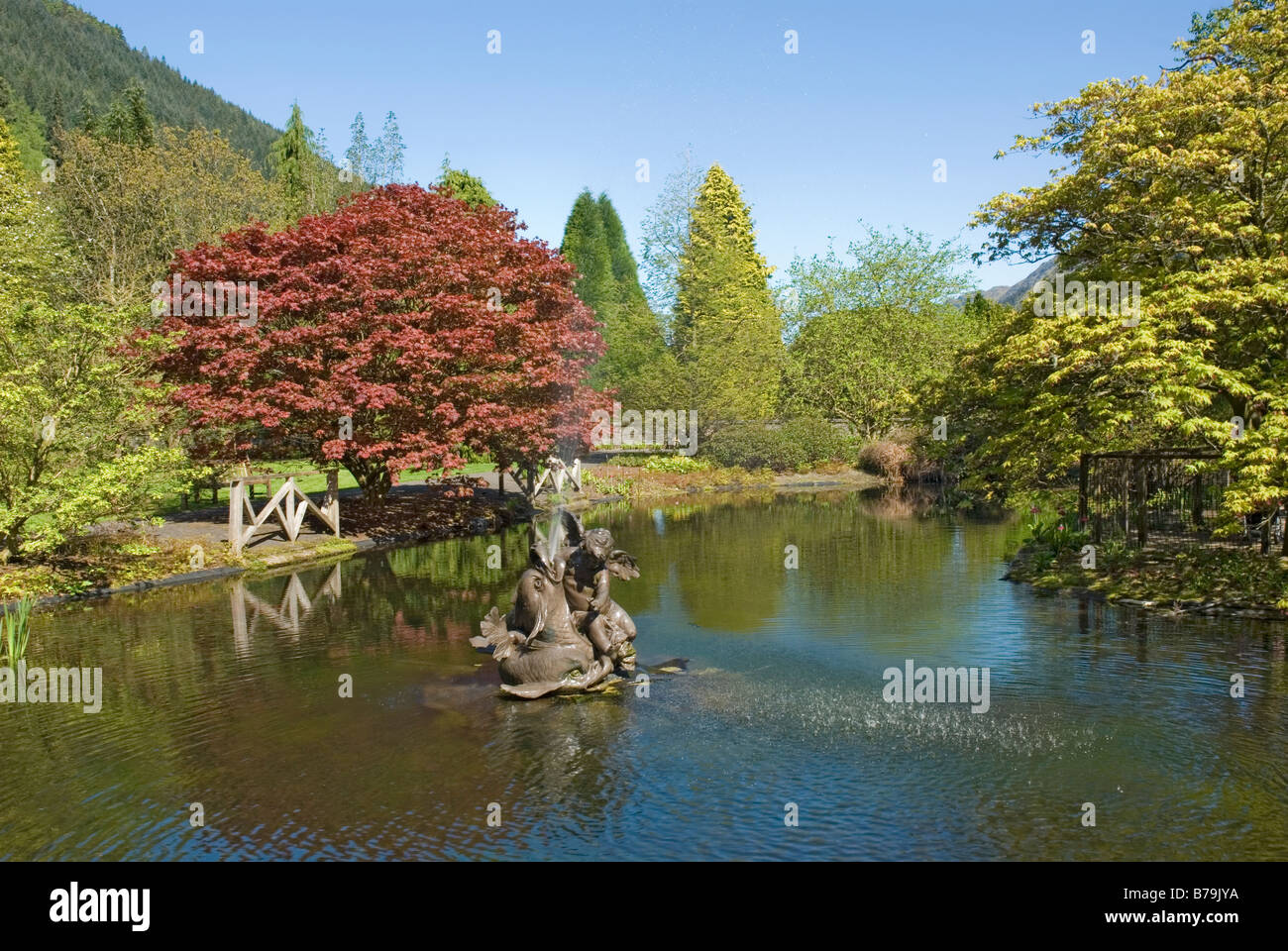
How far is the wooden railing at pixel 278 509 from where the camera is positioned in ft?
70.7

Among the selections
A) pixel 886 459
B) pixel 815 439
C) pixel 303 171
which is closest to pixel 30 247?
pixel 303 171

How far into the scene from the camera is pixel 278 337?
23078mm

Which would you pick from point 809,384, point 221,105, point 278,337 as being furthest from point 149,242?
point 221,105

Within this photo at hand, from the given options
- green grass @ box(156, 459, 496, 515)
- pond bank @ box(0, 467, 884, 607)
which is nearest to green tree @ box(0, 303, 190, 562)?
pond bank @ box(0, 467, 884, 607)

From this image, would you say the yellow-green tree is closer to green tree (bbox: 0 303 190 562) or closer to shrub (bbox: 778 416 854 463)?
green tree (bbox: 0 303 190 562)

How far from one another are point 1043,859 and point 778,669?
5.57 metres

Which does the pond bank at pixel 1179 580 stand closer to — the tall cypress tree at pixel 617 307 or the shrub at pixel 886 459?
the tall cypress tree at pixel 617 307

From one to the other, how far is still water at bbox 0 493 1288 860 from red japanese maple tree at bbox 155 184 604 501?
8.03m

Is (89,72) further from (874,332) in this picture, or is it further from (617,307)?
(874,332)

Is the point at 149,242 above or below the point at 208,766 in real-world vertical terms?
above

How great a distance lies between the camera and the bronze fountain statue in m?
11.4

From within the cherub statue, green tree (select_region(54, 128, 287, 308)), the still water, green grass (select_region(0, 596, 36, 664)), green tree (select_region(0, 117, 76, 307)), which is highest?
green tree (select_region(54, 128, 287, 308))

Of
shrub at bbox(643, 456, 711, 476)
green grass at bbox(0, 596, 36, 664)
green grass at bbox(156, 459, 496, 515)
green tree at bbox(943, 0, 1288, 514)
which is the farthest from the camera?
shrub at bbox(643, 456, 711, 476)
